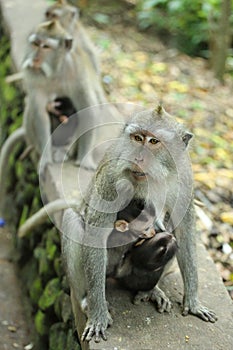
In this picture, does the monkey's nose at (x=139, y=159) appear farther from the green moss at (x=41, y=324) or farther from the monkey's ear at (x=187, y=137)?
the green moss at (x=41, y=324)

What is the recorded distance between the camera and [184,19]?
904 cm

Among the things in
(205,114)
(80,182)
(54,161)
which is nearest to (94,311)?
(80,182)

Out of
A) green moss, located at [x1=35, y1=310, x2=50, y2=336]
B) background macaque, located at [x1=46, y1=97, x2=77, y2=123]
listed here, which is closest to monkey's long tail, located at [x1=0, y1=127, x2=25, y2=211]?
background macaque, located at [x1=46, y1=97, x2=77, y2=123]

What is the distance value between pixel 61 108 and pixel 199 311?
285 centimetres

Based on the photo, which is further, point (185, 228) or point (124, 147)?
point (185, 228)

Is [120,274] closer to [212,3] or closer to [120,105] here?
[120,105]

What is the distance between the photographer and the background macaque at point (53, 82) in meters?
5.68

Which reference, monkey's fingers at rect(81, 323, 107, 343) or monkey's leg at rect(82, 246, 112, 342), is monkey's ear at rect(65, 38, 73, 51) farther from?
monkey's fingers at rect(81, 323, 107, 343)

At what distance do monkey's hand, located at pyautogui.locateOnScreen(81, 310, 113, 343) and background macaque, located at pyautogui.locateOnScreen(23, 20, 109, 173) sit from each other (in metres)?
2.20

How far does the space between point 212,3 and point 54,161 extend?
4.09 meters

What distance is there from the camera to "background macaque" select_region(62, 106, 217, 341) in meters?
3.40

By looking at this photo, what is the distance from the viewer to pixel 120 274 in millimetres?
3865

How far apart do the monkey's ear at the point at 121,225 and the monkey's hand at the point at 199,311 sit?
0.65 m

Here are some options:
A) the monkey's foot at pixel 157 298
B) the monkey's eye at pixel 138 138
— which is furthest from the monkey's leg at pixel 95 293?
the monkey's eye at pixel 138 138
